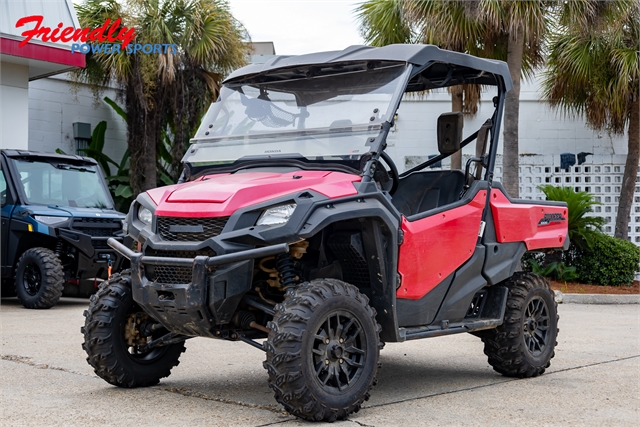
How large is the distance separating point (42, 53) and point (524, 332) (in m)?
10.9

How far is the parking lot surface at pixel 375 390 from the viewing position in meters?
4.91

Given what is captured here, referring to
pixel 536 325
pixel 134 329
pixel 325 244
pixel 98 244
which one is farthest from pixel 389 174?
pixel 98 244

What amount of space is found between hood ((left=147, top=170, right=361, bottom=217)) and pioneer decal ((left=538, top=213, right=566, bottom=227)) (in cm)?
231

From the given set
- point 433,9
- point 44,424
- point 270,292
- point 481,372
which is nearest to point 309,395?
point 270,292

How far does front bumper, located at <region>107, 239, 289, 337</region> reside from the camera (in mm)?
4660

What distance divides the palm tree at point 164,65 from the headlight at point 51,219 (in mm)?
6392

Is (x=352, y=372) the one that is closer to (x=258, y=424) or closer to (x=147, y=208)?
(x=258, y=424)

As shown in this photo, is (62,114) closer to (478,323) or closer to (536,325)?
(536,325)

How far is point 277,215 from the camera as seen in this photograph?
4805 millimetres

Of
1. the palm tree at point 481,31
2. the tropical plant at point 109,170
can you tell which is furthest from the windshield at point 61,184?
the tropical plant at point 109,170

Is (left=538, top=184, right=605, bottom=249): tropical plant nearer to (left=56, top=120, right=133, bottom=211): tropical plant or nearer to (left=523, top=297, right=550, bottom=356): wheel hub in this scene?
(left=523, top=297, right=550, bottom=356): wheel hub

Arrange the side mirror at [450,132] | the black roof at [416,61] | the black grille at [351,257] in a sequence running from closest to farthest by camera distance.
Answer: the black grille at [351,257] → the black roof at [416,61] → the side mirror at [450,132]

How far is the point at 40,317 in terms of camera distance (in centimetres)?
1067

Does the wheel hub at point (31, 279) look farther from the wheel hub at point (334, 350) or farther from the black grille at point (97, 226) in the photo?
the wheel hub at point (334, 350)
